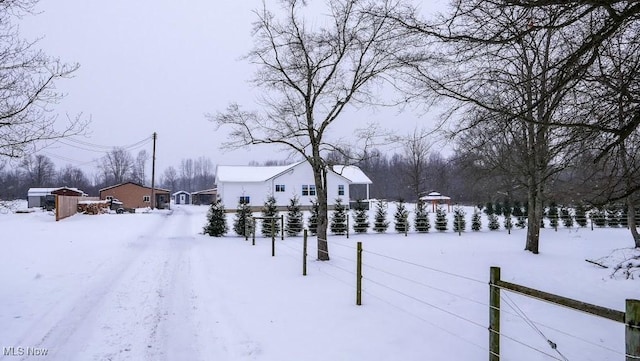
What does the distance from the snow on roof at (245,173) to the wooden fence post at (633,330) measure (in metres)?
41.8

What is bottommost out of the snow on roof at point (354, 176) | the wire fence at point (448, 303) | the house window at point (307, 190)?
the wire fence at point (448, 303)

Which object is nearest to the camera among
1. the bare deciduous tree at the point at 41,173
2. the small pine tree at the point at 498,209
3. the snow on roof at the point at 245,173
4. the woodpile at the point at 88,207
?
the woodpile at the point at 88,207

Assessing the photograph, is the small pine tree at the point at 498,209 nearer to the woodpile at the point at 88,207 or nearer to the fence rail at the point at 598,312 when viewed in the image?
the woodpile at the point at 88,207

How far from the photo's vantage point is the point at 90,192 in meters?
108

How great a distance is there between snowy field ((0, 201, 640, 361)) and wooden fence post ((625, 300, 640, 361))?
4.99 ft

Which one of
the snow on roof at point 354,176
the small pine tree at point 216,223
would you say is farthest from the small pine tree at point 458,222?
the snow on roof at point 354,176

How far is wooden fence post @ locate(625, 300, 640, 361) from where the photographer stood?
Result: 273 cm

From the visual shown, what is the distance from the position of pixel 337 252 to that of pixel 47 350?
34.4 feet

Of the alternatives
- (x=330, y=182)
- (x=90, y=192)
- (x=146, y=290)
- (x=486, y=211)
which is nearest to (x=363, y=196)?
(x=330, y=182)

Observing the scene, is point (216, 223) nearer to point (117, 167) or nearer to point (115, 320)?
point (115, 320)

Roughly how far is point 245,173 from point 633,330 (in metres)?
45.5

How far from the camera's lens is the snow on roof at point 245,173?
44703mm

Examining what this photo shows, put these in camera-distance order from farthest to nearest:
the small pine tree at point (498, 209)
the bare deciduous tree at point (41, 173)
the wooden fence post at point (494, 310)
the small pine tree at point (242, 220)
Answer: the bare deciduous tree at point (41, 173) → the small pine tree at point (498, 209) → the small pine tree at point (242, 220) → the wooden fence post at point (494, 310)

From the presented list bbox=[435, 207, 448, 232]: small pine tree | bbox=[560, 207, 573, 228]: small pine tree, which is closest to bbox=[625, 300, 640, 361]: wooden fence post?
bbox=[435, 207, 448, 232]: small pine tree
